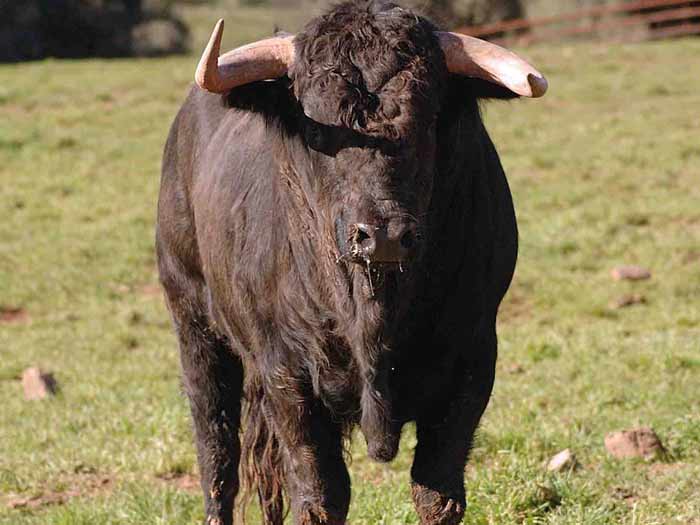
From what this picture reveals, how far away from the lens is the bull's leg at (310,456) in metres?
5.12

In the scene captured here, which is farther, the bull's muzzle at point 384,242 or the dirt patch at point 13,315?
the dirt patch at point 13,315

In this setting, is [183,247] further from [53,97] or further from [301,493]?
[53,97]

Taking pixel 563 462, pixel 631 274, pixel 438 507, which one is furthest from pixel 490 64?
pixel 631 274

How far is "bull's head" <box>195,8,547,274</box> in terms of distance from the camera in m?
4.28

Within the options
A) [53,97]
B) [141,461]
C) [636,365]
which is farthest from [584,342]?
[53,97]

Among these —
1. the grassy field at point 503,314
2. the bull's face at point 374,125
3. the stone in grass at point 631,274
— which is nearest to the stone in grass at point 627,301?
the grassy field at point 503,314

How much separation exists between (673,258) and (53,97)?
13.6 m

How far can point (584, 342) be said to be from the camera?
32.0 ft

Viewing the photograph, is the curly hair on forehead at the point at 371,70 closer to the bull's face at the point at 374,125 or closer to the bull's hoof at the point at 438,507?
the bull's face at the point at 374,125

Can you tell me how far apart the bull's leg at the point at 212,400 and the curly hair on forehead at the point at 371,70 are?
224 cm

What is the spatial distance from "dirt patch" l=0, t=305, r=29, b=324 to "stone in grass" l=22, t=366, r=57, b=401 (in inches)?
109

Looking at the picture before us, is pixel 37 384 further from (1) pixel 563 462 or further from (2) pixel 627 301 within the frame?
(2) pixel 627 301

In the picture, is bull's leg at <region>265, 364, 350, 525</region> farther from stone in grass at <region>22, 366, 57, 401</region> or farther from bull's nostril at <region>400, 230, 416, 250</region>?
stone in grass at <region>22, 366, 57, 401</region>

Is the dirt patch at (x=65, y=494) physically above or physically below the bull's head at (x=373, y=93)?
below
